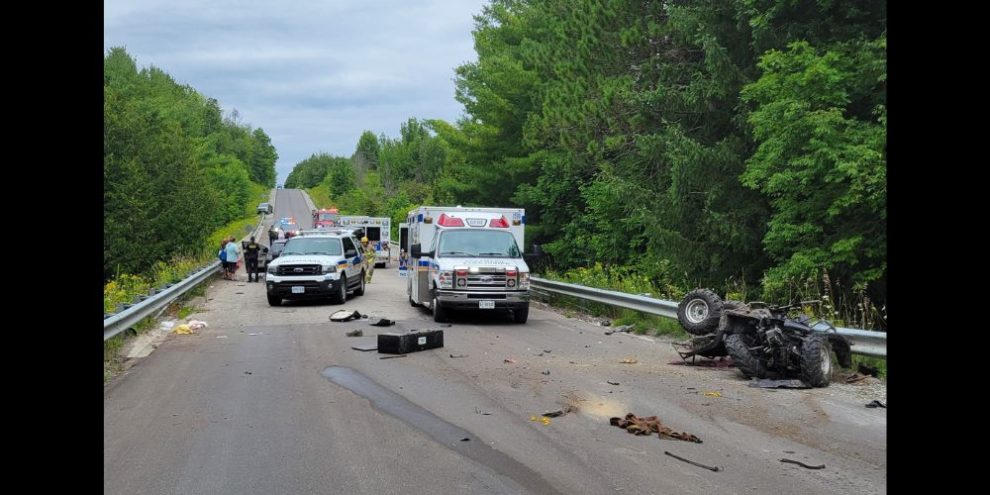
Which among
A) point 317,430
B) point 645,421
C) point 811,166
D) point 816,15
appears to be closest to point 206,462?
point 317,430

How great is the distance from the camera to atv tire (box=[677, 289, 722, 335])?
37.2 feet

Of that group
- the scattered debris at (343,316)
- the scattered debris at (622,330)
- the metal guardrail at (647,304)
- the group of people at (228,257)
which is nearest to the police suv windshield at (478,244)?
the metal guardrail at (647,304)

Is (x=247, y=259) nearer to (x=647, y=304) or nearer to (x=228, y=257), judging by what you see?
(x=228, y=257)

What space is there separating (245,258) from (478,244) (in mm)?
15393

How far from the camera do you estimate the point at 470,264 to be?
16.9 meters

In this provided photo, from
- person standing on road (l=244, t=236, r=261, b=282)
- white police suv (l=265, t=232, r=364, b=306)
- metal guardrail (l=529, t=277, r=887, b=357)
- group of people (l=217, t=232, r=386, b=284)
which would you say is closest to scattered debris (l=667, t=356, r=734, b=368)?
metal guardrail (l=529, t=277, r=887, b=357)

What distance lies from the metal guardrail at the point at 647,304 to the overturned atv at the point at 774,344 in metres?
0.18

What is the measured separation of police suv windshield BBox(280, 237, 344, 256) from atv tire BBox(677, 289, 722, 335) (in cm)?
1310

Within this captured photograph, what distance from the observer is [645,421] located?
7.36 metres

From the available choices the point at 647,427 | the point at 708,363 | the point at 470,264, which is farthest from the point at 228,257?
the point at 647,427
